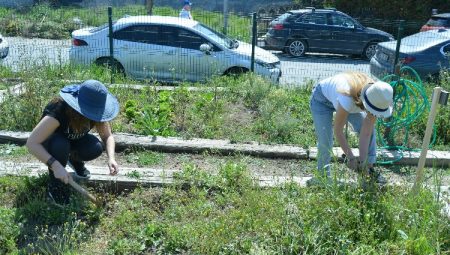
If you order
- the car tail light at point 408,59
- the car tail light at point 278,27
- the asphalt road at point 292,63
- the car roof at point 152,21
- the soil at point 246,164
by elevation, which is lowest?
the soil at point 246,164

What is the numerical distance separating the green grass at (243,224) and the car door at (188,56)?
5.10 metres

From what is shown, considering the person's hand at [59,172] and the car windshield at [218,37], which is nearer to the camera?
the person's hand at [59,172]

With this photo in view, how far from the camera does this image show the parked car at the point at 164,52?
29.9 ft

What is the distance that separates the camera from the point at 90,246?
367cm

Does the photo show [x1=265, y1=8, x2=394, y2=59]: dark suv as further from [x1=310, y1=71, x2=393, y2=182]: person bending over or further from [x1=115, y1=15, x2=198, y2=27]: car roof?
[x1=310, y1=71, x2=393, y2=182]: person bending over

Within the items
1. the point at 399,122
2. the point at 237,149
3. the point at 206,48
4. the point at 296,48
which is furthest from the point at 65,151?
the point at 296,48

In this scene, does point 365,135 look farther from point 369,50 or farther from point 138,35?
point 369,50

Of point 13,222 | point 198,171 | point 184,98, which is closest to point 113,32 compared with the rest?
point 184,98

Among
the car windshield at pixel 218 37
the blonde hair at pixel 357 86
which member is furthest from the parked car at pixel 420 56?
the blonde hair at pixel 357 86

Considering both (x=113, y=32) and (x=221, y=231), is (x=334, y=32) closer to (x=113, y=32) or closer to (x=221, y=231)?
(x=113, y=32)

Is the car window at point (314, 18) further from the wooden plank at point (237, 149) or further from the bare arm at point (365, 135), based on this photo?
the bare arm at point (365, 135)

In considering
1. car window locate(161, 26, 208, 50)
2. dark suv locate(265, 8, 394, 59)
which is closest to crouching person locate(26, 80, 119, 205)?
car window locate(161, 26, 208, 50)

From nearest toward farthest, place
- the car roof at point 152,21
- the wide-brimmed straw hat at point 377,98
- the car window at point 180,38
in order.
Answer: the wide-brimmed straw hat at point 377,98
the car window at point 180,38
the car roof at point 152,21

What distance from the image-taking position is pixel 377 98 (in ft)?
11.9
